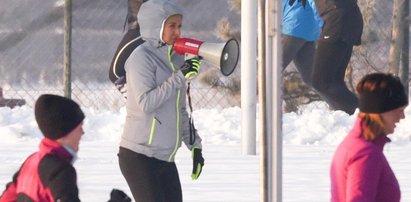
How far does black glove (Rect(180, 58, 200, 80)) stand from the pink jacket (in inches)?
54.0

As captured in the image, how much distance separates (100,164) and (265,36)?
5.04m

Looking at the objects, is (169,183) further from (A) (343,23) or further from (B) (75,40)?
(B) (75,40)

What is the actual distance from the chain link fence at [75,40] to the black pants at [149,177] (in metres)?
10.9

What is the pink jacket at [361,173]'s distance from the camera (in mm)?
4320

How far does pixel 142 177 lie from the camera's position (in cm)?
564

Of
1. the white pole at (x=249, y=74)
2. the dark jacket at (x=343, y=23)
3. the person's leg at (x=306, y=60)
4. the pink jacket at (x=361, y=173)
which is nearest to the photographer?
the pink jacket at (x=361, y=173)

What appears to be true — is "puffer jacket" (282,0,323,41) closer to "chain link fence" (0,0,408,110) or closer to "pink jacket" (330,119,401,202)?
"chain link fence" (0,0,408,110)

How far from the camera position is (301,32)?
1170 centimetres

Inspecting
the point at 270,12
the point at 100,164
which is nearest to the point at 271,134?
the point at 270,12

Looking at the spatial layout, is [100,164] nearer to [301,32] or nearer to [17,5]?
[301,32]

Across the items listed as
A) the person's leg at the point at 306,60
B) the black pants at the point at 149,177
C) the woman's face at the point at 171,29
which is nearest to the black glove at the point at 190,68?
the woman's face at the point at 171,29

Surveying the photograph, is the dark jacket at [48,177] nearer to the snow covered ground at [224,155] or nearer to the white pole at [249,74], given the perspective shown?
the snow covered ground at [224,155]

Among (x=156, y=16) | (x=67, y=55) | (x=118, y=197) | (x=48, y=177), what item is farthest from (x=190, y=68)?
(x=67, y=55)

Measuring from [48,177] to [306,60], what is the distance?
772 centimetres
